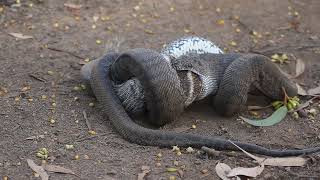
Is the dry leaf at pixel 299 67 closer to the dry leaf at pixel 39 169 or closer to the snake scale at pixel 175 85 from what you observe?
the snake scale at pixel 175 85

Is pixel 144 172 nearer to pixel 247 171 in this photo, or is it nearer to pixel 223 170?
pixel 223 170

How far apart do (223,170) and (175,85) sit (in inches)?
33.6

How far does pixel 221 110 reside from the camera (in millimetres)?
5250

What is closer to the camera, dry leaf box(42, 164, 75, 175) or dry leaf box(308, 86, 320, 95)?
dry leaf box(42, 164, 75, 175)

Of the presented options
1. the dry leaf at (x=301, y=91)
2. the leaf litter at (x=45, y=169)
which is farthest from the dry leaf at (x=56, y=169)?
the dry leaf at (x=301, y=91)

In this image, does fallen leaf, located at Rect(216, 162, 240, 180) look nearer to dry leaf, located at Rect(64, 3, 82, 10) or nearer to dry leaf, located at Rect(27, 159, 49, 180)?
dry leaf, located at Rect(27, 159, 49, 180)

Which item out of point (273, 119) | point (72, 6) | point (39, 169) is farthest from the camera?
point (72, 6)

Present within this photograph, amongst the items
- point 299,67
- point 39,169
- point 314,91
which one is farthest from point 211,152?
point 299,67

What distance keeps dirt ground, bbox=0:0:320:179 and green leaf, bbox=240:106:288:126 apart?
0.06 m

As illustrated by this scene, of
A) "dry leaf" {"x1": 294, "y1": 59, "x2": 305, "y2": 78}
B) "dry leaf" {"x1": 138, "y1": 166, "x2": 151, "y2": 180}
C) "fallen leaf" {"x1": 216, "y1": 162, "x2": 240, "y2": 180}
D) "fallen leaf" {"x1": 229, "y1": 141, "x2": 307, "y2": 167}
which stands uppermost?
"dry leaf" {"x1": 294, "y1": 59, "x2": 305, "y2": 78}

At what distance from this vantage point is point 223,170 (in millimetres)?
4383

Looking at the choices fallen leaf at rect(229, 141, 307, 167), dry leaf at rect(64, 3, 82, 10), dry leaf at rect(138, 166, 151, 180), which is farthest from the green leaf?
dry leaf at rect(64, 3, 82, 10)

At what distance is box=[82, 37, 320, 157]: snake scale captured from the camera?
15.6ft

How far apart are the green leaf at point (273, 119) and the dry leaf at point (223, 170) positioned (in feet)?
2.64
